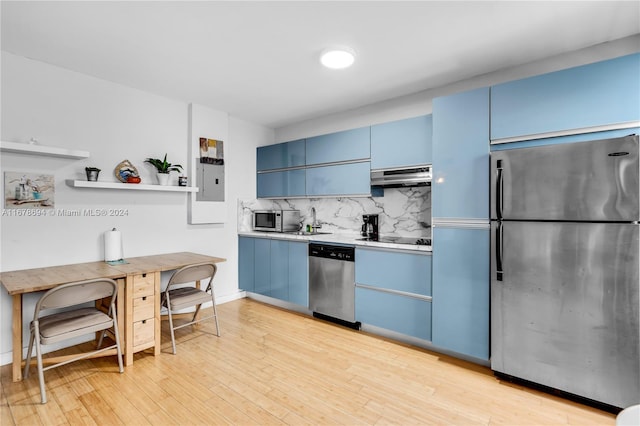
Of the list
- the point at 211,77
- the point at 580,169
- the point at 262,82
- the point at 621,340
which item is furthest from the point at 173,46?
the point at 621,340

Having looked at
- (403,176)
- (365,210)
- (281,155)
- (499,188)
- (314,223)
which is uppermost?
(281,155)

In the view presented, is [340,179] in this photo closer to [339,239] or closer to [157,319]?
[339,239]

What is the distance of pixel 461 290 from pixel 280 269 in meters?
2.19

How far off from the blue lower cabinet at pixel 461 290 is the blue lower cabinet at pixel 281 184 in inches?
80.4

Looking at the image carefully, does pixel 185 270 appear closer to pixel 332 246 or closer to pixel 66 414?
pixel 66 414

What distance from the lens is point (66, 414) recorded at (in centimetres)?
197

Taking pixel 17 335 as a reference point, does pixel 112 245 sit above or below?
above

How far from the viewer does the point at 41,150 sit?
2.60m

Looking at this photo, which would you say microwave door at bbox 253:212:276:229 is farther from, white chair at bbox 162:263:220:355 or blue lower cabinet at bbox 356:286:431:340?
blue lower cabinet at bbox 356:286:431:340

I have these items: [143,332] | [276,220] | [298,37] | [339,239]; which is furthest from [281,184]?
[143,332]

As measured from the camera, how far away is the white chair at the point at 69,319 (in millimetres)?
2105

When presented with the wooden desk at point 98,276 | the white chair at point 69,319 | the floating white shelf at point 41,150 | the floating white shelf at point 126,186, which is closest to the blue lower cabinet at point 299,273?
the wooden desk at point 98,276

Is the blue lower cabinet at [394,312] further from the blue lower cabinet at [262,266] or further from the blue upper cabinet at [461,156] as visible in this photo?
the blue lower cabinet at [262,266]

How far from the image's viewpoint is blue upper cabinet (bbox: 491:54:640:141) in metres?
2.00
